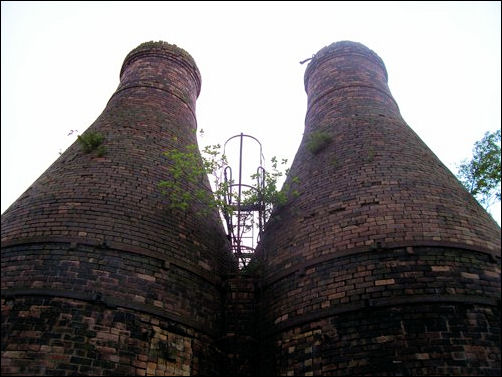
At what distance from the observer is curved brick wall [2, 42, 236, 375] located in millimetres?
6668

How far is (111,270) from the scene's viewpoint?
7590mm

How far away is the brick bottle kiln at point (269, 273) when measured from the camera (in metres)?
6.60

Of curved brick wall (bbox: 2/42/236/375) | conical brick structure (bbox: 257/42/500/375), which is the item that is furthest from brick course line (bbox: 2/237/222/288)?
conical brick structure (bbox: 257/42/500/375)

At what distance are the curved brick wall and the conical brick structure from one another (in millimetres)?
1278

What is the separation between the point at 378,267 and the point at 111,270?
4114 millimetres

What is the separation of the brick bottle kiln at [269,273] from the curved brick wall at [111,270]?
0.03 meters

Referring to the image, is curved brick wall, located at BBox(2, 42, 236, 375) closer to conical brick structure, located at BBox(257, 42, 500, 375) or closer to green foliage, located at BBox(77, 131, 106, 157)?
green foliage, located at BBox(77, 131, 106, 157)

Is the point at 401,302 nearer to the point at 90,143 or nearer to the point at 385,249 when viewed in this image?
the point at 385,249

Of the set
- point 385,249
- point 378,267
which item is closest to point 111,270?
point 378,267

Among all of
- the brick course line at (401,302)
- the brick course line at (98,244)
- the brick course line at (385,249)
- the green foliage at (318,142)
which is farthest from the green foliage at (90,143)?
the brick course line at (401,302)

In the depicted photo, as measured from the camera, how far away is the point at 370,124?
10828mm

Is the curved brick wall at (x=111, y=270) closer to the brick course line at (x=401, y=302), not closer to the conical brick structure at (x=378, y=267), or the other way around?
the conical brick structure at (x=378, y=267)

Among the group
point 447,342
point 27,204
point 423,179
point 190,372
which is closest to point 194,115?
point 27,204

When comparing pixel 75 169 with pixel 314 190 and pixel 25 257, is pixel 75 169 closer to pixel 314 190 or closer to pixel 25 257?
pixel 25 257
